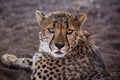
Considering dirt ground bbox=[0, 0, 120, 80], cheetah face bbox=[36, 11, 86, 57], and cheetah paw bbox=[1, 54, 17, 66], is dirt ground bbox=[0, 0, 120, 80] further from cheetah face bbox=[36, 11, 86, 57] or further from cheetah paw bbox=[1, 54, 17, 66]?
cheetah face bbox=[36, 11, 86, 57]

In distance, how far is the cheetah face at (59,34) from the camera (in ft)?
10.5

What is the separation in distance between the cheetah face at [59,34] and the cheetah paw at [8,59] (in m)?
0.56

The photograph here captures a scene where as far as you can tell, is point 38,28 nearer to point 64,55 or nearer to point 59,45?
point 64,55

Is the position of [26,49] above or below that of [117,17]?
below

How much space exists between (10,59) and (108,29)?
2.23m

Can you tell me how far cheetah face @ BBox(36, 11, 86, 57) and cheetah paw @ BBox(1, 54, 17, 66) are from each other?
564mm

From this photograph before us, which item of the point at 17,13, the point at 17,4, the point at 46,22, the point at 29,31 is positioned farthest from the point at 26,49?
the point at 17,4

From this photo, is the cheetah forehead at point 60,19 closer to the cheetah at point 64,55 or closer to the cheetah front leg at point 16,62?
the cheetah at point 64,55

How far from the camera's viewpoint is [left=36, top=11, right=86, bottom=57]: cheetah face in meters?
3.21

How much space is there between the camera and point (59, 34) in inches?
126

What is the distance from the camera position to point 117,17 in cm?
613

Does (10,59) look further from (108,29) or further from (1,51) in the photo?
(108,29)

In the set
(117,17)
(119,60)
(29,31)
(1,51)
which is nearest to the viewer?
(1,51)

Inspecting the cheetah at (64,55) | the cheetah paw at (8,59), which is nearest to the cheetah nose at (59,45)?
the cheetah at (64,55)
